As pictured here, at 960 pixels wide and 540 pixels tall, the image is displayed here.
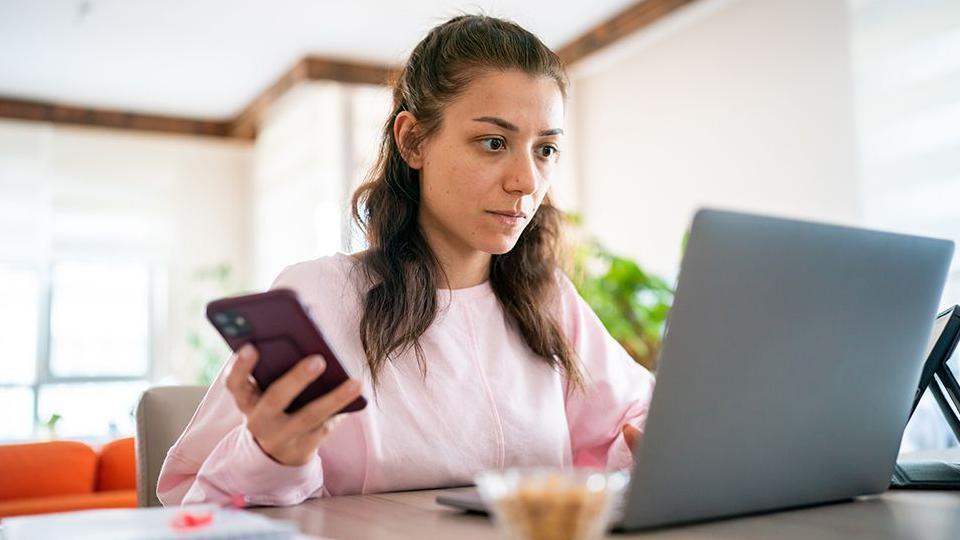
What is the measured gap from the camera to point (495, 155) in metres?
1.40

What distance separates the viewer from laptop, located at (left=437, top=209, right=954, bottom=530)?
0.77 meters

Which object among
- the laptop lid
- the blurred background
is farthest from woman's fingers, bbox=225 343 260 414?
the blurred background

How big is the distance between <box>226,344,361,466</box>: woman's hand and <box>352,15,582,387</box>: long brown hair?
1.11 feet

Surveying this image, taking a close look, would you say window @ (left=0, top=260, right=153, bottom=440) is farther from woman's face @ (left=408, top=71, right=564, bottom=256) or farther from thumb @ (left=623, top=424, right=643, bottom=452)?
thumb @ (left=623, top=424, right=643, bottom=452)

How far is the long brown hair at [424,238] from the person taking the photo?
1392mm

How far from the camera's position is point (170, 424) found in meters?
1.49

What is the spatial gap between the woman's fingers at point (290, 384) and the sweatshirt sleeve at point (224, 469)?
0.11 m

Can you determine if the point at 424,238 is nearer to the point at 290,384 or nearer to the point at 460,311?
the point at 460,311

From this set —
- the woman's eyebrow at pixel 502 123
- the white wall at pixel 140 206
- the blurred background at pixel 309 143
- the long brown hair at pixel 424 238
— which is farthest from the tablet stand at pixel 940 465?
the white wall at pixel 140 206

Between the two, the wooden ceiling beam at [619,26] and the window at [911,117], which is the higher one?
the wooden ceiling beam at [619,26]

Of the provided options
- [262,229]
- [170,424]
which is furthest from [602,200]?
[170,424]

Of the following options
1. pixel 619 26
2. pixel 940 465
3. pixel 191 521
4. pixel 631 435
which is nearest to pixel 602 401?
pixel 631 435

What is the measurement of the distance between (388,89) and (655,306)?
11.2 feet

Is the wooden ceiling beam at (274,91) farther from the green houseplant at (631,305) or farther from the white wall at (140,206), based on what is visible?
the green houseplant at (631,305)
